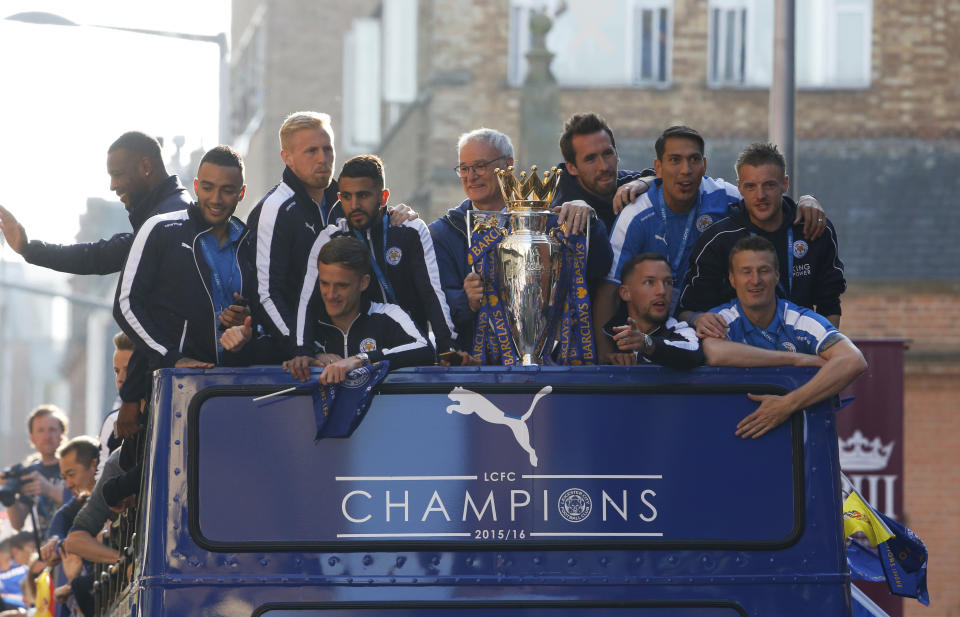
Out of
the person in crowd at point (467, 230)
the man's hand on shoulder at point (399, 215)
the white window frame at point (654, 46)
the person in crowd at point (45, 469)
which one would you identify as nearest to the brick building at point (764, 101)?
the white window frame at point (654, 46)

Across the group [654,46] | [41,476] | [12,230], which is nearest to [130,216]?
[12,230]

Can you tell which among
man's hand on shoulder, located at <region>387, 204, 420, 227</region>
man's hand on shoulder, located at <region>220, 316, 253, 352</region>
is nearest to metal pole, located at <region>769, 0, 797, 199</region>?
man's hand on shoulder, located at <region>387, 204, 420, 227</region>

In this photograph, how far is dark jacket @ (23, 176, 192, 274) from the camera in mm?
7152

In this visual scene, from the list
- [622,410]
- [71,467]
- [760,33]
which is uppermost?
[760,33]

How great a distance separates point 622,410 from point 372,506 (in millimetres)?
994

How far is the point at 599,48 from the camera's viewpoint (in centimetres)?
2531

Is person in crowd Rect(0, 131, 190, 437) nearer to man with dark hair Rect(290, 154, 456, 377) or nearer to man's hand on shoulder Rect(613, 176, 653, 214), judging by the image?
man with dark hair Rect(290, 154, 456, 377)

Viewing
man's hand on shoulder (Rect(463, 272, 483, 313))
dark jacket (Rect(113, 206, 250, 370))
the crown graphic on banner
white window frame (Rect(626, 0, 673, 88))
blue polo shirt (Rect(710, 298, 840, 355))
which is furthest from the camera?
white window frame (Rect(626, 0, 673, 88))

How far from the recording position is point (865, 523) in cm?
681

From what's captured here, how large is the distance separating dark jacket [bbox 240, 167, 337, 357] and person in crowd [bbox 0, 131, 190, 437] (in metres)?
0.66

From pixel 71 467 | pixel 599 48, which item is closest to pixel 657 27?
pixel 599 48

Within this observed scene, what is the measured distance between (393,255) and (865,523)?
2.33 m

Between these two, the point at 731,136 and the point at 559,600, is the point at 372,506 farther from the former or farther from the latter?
the point at 731,136

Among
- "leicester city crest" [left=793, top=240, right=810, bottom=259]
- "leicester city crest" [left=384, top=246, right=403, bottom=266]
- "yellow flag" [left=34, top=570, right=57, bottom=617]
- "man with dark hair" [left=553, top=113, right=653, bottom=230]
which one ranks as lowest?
"yellow flag" [left=34, top=570, right=57, bottom=617]
